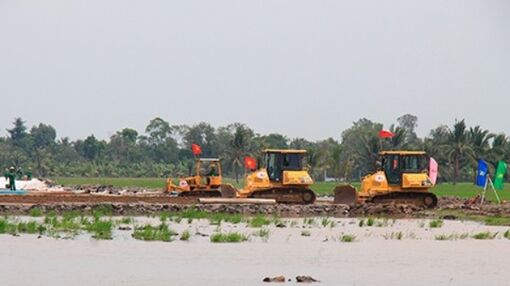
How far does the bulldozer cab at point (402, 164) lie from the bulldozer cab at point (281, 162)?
3.66m

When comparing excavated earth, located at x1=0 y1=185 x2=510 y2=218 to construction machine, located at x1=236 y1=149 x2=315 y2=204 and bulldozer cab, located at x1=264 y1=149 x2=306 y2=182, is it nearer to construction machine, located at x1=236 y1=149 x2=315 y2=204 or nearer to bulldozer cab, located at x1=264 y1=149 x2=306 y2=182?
construction machine, located at x1=236 y1=149 x2=315 y2=204

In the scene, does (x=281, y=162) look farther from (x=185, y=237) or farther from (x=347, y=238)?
(x=185, y=237)

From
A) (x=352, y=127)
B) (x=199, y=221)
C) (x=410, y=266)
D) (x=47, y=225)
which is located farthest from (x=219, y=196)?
(x=352, y=127)

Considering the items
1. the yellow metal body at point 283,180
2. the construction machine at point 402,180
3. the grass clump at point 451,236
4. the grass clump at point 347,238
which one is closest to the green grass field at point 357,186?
the construction machine at point 402,180

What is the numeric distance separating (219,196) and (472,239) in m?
19.2

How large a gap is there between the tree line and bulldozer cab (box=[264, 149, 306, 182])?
166ft

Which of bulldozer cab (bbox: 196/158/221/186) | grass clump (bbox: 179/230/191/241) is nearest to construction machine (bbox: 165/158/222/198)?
bulldozer cab (bbox: 196/158/221/186)

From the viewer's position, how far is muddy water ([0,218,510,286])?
63.7 feet

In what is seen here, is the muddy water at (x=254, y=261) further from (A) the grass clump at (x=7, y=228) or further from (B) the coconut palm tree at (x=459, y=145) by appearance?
(B) the coconut palm tree at (x=459, y=145)

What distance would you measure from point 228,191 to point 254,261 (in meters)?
26.8

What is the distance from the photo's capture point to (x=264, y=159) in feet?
156

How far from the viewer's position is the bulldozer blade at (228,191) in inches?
1918

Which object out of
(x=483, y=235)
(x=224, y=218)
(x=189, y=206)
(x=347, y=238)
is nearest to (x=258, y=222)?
(x=224, y=218)

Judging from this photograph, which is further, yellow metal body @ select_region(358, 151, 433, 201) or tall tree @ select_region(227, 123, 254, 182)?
→ tall tree @ select_region(227, 123, 254, 182)
